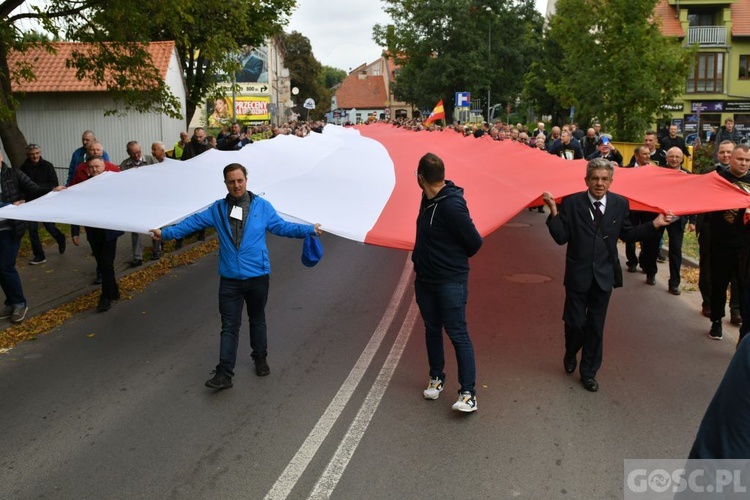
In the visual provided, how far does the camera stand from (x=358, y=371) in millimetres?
6395

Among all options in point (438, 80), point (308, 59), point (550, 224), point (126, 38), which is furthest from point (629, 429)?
point (308, 59)

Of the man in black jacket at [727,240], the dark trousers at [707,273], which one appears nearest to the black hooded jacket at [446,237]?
the man in black jacket at [727,240]

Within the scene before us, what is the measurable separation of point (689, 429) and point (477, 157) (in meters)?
6.65

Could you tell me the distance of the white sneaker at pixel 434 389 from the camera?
5.66 metres

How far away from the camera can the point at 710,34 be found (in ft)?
137

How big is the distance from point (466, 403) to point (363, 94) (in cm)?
11262

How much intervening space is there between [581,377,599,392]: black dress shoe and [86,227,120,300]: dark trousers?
19.2 ft

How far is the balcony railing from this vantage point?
137 ft

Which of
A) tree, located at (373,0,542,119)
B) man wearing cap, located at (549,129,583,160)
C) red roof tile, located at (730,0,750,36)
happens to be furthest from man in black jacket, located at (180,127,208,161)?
tree, located at (373,0,542,119)

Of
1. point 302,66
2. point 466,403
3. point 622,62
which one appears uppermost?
point 302,66

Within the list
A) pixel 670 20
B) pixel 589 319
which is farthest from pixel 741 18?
pixel 589 319

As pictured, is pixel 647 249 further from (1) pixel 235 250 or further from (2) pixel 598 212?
(1) pixel 235 250

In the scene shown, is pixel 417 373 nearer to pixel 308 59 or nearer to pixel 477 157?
pixel 477 157

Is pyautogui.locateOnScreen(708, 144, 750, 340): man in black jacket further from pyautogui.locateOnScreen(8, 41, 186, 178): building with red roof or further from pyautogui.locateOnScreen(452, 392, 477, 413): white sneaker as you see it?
pyautogui.locateOnScreen(8, 41, 186, 178): building with red roof
